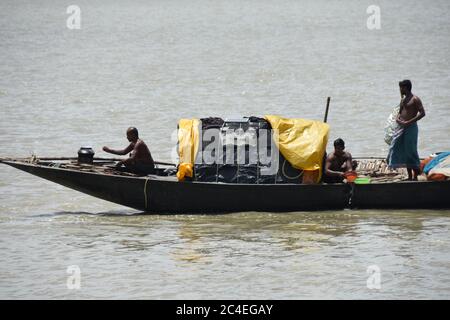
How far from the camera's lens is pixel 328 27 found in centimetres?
5316

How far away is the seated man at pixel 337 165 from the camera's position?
15680 millimetres

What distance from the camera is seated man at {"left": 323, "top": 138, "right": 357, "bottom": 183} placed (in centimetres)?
1568

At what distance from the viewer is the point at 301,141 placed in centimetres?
1569

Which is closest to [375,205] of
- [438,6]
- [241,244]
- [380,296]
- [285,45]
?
[241,244]

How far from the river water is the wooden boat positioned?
16 centimetres

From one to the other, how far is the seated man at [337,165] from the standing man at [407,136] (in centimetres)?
71

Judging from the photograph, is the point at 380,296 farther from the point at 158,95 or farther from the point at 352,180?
the point at 158,95
